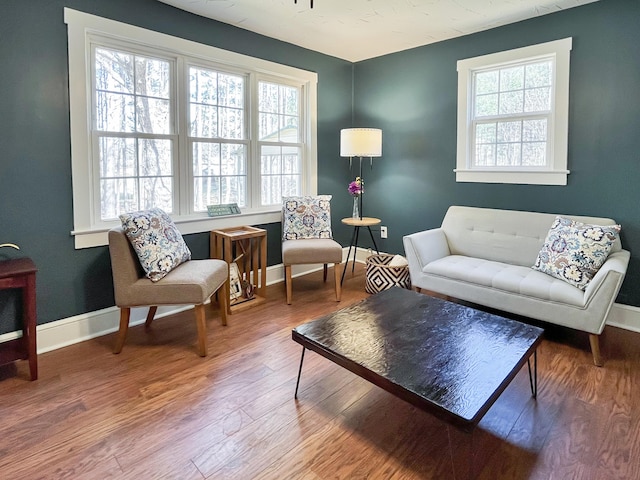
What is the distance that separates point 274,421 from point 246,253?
6.48 ft

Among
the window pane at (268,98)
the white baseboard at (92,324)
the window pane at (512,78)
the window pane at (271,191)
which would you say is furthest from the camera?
the window pane at (271,191)

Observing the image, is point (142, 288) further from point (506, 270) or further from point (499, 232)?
point (499, 232)

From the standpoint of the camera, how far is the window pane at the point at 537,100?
3.43 m

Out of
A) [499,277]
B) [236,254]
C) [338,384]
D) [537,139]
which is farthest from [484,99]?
[338,384]

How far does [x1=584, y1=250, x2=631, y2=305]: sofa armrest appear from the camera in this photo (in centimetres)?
242

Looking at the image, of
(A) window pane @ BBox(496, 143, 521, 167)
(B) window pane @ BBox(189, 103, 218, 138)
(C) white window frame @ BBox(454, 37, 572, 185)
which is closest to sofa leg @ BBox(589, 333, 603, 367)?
(C) white window frame @ BBox(454, 37, 572, 185)

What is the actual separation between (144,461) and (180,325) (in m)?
1.47

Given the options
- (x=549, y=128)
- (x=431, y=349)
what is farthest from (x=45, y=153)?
(x=549, y=128)

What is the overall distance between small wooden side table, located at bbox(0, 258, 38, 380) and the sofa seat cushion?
8.86 feet

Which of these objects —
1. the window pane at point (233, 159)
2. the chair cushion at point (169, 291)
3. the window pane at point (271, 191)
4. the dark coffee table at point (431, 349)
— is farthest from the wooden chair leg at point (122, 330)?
the window pane at point (271, 191)

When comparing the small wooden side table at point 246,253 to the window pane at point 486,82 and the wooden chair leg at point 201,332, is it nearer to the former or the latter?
the wooden chair leg at point 201,332

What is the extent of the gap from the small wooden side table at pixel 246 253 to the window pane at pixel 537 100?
2.55 m

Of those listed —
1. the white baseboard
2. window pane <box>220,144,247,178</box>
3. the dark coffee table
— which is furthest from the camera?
window pane <box>220,144,247,178</box>

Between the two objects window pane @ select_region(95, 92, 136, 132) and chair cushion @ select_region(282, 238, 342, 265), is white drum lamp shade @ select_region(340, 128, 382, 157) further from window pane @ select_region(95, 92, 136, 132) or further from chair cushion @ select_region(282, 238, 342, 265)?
window pane @ select_region(95, 92, 136, 132)
